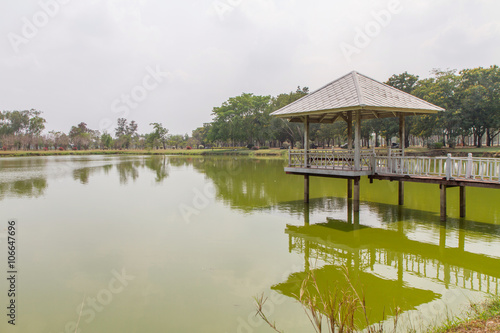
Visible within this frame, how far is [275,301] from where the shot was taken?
585 cm

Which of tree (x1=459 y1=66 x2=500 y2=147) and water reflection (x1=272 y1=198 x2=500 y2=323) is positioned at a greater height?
tree (x1=459 y1=66 x2=500 y2=147)

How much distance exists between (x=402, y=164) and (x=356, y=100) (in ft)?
8.79

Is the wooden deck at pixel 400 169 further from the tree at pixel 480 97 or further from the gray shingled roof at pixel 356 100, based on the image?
the tree at pixel 480 97

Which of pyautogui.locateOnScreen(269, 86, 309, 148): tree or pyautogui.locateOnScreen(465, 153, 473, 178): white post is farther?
pyautogui.locateOnScreen(269, 86, 309, 148): tree

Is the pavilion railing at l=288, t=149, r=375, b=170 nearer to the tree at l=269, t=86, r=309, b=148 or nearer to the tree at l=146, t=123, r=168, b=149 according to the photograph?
the tree at l=269, t=86, r=309, b=148

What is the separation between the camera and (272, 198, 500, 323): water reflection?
20.2 ft

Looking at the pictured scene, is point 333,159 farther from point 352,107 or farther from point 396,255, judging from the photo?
point 396,255

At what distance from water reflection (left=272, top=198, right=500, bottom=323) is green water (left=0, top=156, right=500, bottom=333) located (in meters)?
0.04

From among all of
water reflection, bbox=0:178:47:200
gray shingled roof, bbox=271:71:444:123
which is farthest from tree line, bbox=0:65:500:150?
water reflection, bbox=0:178:47:200

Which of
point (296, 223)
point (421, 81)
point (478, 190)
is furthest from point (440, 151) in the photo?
point (296, 223)

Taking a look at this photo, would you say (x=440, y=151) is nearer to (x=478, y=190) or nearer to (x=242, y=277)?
(x=478, y=190)

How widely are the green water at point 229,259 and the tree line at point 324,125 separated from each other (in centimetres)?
1060

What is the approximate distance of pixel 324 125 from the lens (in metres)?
54.1

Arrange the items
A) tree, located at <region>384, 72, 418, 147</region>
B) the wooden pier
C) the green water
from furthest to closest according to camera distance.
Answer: tree, located at <region>384, 72, 418, 147</region> → the wooden pier → the green water
